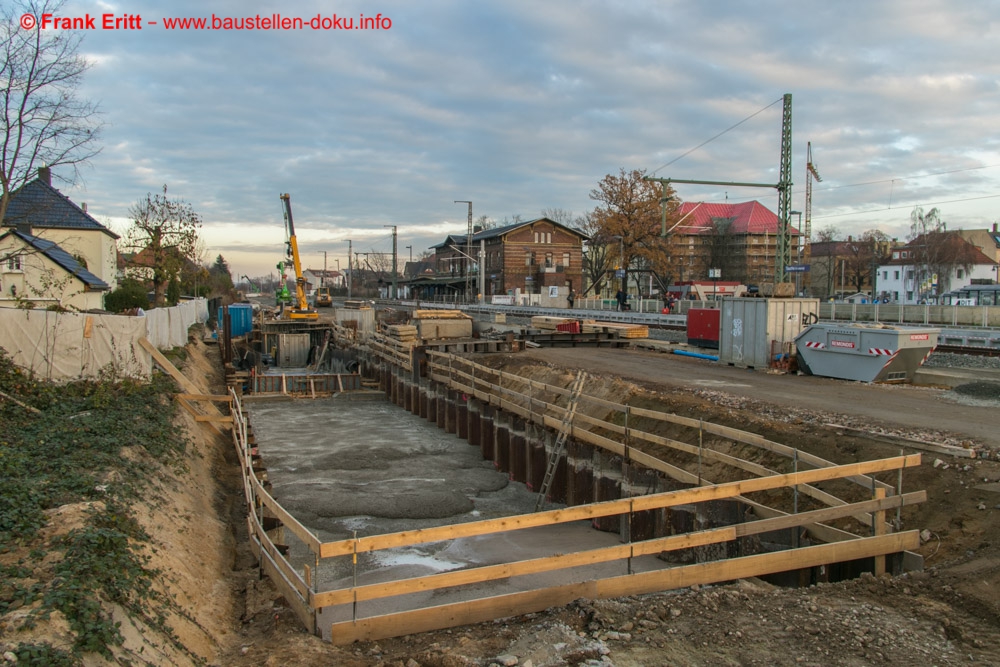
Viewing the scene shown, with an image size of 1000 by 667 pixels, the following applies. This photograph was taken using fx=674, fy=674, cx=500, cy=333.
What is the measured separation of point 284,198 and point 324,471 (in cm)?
3805

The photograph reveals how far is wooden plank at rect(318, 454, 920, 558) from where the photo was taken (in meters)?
6.27

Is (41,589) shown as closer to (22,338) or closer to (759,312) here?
(22,338)

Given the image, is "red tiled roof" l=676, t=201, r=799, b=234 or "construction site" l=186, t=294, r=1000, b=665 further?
"red tiled roof" l=676, t=201, r=799, b=234

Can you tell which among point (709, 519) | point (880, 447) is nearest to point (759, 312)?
point (880, 447)

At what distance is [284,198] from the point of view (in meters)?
50.4

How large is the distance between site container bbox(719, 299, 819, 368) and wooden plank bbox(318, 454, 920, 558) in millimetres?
12259

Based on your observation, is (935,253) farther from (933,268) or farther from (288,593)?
(288,593)

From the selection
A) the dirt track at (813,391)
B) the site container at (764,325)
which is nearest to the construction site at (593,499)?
the dirt track at (813,391)

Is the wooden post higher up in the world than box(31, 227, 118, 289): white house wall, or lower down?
lower down

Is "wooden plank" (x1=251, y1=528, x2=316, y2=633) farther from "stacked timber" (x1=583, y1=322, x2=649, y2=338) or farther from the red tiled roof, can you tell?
the red tiled roof

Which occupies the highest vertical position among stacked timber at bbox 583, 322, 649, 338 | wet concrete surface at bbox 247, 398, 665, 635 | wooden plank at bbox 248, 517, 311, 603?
stacked timber at bbox 583, 322, 649, 338

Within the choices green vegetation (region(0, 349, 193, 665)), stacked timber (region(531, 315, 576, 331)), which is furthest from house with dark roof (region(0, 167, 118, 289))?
green vegetation (region(0, 349, 193, 665))

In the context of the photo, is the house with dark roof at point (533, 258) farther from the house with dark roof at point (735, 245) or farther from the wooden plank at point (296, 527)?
the wooden plank at point (296, 527)

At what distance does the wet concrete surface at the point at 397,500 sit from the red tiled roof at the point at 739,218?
66054 mm
